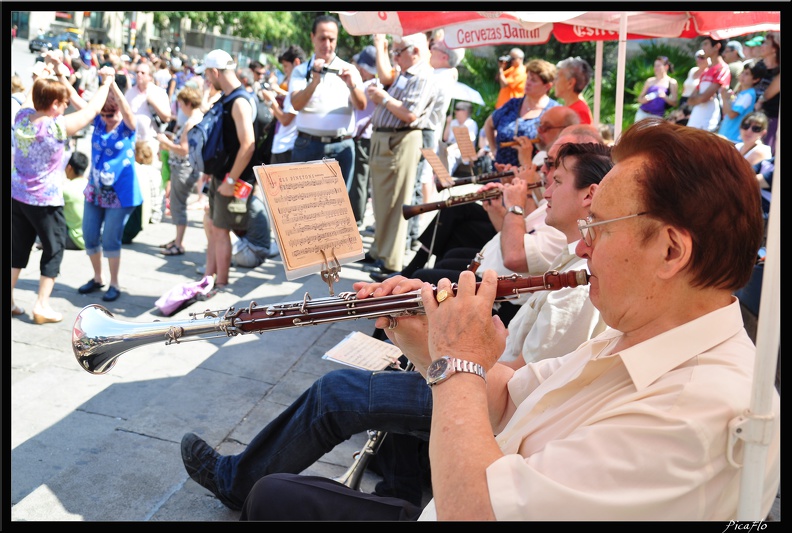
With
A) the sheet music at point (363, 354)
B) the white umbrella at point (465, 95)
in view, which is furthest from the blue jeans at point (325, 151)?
the sheet music at point (363, 354)

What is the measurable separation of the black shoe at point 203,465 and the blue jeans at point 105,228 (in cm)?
357

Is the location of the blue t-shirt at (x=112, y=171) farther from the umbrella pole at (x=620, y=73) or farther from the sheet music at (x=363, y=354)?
the umbrella pole at (x=620, y=73)

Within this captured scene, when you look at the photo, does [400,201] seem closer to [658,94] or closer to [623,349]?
[623,349]

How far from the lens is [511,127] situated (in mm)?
6262

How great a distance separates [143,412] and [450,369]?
8.48ft

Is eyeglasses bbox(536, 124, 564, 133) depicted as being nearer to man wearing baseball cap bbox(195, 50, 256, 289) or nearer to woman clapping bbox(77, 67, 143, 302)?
man wearing baseball cap bbox(195, 50, 256, 289)

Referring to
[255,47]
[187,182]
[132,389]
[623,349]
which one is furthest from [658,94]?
[255,47]

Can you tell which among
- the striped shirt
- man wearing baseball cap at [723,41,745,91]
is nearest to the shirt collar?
the striped shirt

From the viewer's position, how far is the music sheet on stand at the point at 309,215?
207 centimetres

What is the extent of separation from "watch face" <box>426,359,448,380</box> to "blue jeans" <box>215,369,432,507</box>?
38.1 inches

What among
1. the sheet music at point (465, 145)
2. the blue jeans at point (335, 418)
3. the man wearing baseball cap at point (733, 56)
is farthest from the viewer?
the man wearing baseball cap at point (733, 56)

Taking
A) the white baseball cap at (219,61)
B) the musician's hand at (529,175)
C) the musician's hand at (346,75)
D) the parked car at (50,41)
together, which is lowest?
the musician's hand at (529,175)
